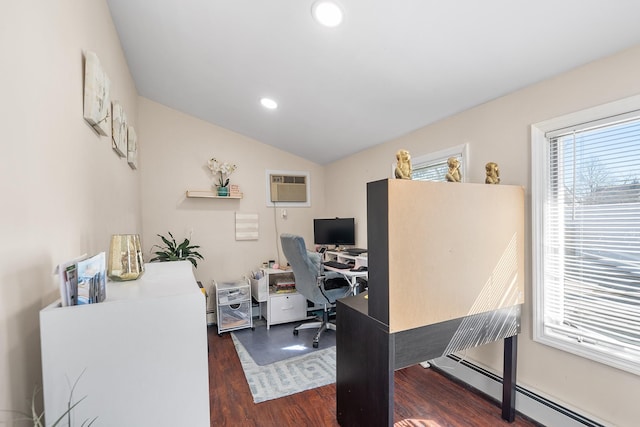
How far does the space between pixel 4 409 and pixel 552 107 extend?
2.65m

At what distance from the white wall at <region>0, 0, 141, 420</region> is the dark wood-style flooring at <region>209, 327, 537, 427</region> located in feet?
4.56

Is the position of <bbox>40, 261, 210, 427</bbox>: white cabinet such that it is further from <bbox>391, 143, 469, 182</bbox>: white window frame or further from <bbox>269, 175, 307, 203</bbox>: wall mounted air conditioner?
<bbox>269, 175, 307, 203</bbox>: wall mounted air conditioner

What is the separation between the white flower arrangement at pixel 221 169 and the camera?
3541 mm

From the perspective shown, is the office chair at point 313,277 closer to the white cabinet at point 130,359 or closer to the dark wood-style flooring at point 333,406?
the dark wood-style flooring at point 333,406

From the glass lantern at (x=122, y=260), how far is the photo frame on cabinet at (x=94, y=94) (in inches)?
22.8

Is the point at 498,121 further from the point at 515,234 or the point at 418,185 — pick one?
the point at 418,185

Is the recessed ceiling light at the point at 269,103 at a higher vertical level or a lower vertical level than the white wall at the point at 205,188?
higher

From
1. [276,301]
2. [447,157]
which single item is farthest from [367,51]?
[276,301]

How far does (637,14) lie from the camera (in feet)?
4.03

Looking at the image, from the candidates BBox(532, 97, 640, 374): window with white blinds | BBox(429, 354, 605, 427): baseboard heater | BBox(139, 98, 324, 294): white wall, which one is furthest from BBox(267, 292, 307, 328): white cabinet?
BBox(532, 97, 640, 374): window with white blinds

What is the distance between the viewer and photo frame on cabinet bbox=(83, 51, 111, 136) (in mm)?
1276

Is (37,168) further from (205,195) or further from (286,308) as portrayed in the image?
(286,308)

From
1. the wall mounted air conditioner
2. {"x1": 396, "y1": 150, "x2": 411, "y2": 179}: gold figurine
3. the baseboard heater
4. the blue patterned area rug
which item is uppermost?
the wall mounted air conditioner

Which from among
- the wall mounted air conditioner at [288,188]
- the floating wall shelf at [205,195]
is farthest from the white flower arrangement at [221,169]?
the wall mounted air conditioner at [288,188]
